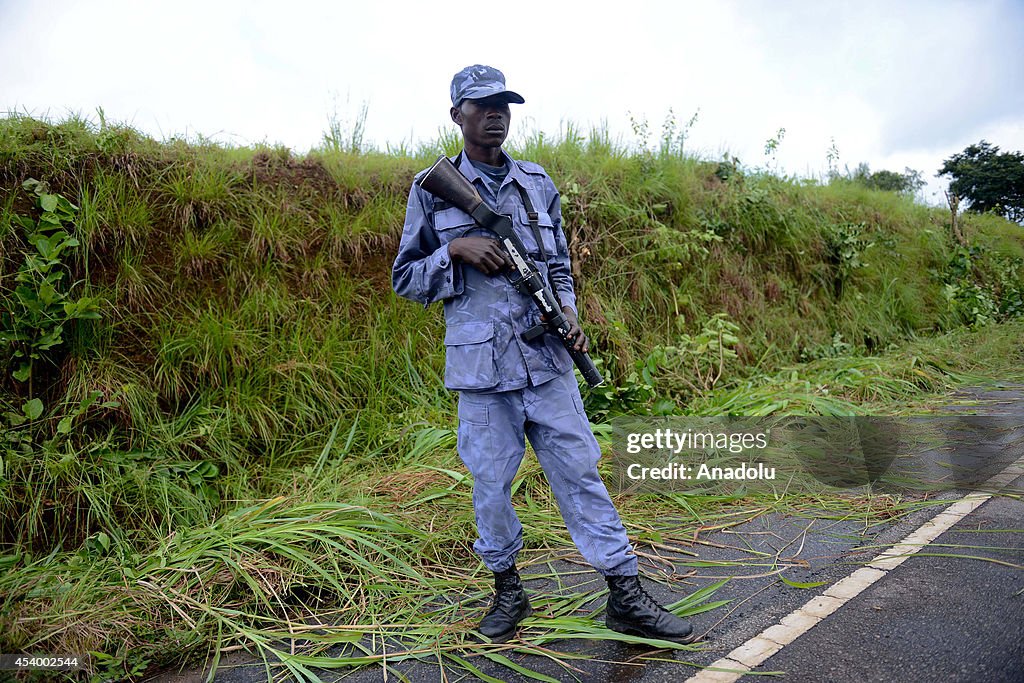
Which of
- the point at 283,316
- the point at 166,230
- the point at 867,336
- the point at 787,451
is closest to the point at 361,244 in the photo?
the point at 283,316

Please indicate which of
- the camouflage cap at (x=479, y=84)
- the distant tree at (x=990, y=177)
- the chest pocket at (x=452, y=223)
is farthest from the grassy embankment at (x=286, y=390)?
the distant tree at (x=990, y=177)

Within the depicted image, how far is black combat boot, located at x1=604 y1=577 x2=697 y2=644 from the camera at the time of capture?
2664 mm

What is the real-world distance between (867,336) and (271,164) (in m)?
6.67

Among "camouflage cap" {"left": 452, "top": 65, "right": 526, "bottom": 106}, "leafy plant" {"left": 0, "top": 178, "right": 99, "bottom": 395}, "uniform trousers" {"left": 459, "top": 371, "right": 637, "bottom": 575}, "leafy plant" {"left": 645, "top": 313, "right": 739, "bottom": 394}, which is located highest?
"camouflage cap" {"left": 452, "top": 65, "right": 526, "bottom": 106}

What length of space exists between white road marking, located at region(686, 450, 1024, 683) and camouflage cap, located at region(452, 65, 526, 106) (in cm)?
215

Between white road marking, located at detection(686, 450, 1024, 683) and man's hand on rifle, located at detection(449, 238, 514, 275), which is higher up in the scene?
man's hand on rifle, located at detection(449, 238, 514, 275)

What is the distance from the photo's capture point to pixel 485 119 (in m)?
2.82

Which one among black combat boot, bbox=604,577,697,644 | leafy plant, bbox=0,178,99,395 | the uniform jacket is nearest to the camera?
black combat boot, bbox=604,577,697,644

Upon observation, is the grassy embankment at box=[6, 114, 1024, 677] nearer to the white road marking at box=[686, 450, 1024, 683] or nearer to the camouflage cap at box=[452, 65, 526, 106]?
the white road marking at box=[686, 450, 1024, 683]

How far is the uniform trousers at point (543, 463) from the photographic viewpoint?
275 cm

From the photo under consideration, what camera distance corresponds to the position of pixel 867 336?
839 centimetres

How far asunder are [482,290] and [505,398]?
428 mm

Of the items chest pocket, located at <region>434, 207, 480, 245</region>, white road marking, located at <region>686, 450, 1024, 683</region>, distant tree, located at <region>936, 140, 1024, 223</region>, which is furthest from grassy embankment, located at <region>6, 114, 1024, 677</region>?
distant tree, located at <region>936, 140, 1024, 223</region>

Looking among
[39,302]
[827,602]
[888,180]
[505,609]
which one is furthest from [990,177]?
[39,302]
